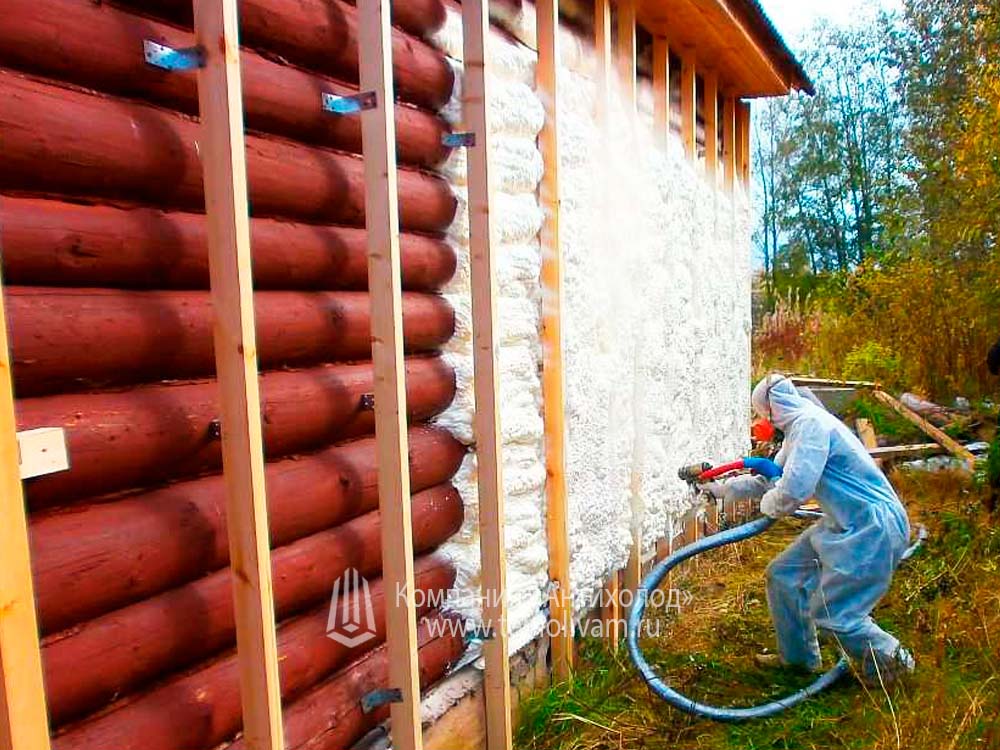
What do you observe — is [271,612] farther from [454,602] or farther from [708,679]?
[708,679]

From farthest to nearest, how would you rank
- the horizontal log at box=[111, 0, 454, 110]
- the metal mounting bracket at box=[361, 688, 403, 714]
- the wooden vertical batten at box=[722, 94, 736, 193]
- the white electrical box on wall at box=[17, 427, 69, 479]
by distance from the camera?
the wooden vertical batten at box=[722, 94, 736, 193]
the metal mounting bracket at box=[361, 688, 403, 714]
the horizontal log at box=[111, 0, 454, 110]
the white electrical box on wall at box=[17, 427, 69, 479]

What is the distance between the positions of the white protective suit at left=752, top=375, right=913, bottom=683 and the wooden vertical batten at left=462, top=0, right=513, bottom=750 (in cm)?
146

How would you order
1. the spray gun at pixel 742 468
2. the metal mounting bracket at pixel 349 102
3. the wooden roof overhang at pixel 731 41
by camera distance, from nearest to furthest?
the metal mounting bracket at pixel 349 102, the spray gun at pixel 742 468, the wooden roof overhang at pixel 731 41

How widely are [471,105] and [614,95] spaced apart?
1.73 m

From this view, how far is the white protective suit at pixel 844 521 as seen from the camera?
3.81 m

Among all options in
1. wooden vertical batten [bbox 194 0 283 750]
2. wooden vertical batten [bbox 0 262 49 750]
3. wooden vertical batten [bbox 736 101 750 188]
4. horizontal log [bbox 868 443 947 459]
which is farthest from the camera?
horizontal log [bbox 868 443 947 459]

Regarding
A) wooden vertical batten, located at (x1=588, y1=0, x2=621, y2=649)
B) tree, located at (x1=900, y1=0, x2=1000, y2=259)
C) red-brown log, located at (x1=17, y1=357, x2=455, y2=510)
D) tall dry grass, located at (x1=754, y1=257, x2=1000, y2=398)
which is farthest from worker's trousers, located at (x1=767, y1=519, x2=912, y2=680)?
tall dry grass, located at (x1=754, y1=257, x2=1000, y2=398)

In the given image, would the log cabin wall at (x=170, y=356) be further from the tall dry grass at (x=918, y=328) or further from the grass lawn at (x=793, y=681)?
the tall dry grass at (x=918, y=328)

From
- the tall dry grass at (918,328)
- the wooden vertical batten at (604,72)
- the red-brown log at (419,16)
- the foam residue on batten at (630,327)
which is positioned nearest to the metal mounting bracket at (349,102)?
the red-brown log at (419,16)

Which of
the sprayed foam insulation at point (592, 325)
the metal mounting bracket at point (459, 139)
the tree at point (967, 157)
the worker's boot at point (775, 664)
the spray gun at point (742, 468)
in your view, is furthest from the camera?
the tree at point (967, 157)

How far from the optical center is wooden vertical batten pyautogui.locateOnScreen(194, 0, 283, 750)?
5.92ft

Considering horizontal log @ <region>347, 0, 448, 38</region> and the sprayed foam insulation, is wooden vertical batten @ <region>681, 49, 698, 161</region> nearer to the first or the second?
the sprayed foam insulation

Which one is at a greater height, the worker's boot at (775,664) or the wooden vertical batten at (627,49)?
the wooden vertical batten at (627,49)

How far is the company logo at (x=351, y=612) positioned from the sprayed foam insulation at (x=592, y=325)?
574 millimetres
